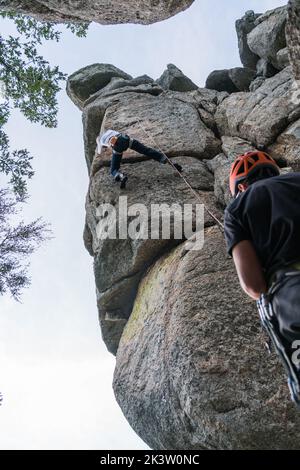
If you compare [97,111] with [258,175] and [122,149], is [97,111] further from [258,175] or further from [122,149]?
[258,175]

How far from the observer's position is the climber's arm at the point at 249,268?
3369 millimetres

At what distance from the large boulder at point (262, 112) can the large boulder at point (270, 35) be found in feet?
8.68

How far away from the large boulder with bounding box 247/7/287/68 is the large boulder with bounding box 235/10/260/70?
2.08 m

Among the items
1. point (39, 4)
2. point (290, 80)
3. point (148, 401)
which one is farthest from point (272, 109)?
point (148, 401)

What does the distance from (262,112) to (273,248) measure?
9.16 m

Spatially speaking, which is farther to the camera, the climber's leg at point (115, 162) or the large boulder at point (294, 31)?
the climber's leg at point (115, 162)

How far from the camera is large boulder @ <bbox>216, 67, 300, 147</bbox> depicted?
10555 mm

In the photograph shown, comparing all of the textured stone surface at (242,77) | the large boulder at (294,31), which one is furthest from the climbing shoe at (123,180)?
the textured stone surface at (242,77)

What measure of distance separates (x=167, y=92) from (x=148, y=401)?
42.9 ft

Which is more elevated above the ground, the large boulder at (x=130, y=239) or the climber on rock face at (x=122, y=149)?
the climber on rock face at (x=122, y=149)

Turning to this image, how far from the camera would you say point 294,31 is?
5.83 metres

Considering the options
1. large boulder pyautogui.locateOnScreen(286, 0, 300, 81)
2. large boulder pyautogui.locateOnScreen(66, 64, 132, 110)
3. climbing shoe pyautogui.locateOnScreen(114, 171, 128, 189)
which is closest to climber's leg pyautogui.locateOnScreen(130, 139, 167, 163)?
climbing shoe pyautogui.locateOnScreen(114, 171, 128, 189)

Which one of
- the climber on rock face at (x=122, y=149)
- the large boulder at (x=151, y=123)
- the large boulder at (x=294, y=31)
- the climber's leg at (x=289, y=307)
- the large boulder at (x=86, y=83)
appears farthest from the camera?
the large boulder at (x=86, y=83)
